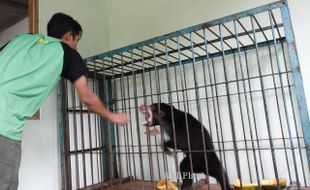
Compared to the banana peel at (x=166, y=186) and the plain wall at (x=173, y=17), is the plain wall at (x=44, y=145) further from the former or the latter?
the banana peel at (x=166, y=186)

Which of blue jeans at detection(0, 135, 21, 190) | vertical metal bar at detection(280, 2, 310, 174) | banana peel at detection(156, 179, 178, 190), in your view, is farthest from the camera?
banana peel at detection(156, 179, 178, 190)

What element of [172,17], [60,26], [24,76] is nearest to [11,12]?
[60,26]

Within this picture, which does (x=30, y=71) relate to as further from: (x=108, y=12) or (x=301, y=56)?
(x=108, y=12)

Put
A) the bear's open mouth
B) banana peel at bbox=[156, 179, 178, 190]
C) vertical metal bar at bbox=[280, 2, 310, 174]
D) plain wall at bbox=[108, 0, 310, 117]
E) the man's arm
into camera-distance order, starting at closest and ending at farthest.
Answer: the man's arm < vertical metal bar at bbox=[280, 2, 310, 174] < banana peel at bbox=[156, 179, 178, 190] < the bear's open mouth < plain wall at bbox=[108, 0, 310, 117]

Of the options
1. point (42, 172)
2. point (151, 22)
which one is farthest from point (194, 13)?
point (42, 172)

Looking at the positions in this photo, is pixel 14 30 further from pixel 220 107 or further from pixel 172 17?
pixel 220 107

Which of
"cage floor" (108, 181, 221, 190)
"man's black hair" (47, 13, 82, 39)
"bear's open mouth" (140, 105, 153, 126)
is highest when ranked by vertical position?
"man's black hair" (47, 13, 82, 39)

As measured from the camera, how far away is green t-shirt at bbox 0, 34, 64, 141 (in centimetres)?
93

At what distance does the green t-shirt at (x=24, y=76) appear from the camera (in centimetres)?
93

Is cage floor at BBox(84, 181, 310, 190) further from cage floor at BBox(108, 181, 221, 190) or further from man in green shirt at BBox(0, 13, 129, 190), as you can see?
man in green shirt at BBox(0, 13, 129, 190)

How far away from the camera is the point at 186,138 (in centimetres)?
163

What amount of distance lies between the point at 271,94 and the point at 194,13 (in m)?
0.97

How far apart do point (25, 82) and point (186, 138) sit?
100cm

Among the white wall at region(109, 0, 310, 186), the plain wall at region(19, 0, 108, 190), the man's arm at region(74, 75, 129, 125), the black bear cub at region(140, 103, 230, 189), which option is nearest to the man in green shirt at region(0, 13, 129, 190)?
the man's arm at region(74, 75, 129, 125)
